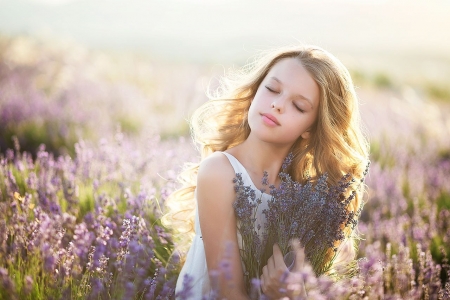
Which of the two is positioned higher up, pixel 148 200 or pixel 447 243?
pixel 148 200

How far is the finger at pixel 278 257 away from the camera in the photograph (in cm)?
215

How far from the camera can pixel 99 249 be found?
6.00 feet

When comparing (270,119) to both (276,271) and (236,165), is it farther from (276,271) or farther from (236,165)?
(276,271)

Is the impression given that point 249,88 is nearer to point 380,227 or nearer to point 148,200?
point 148,200

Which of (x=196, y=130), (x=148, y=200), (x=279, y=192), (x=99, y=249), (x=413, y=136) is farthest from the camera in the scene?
(x=413, y=136)

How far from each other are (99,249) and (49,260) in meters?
0.20

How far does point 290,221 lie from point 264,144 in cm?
56

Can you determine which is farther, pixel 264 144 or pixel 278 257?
pixel 264 144

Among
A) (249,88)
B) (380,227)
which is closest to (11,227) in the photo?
(249,88)

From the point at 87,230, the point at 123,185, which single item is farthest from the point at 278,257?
the point at 123,185

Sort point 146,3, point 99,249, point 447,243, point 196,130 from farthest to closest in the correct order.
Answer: point 146,3 → point 447,243 → point 196,130 → point 99,249

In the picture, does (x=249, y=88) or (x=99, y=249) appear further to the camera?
(x=249, y=88)

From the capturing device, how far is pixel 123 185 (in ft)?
11.1

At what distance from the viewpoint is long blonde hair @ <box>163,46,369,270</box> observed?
8.92ft
